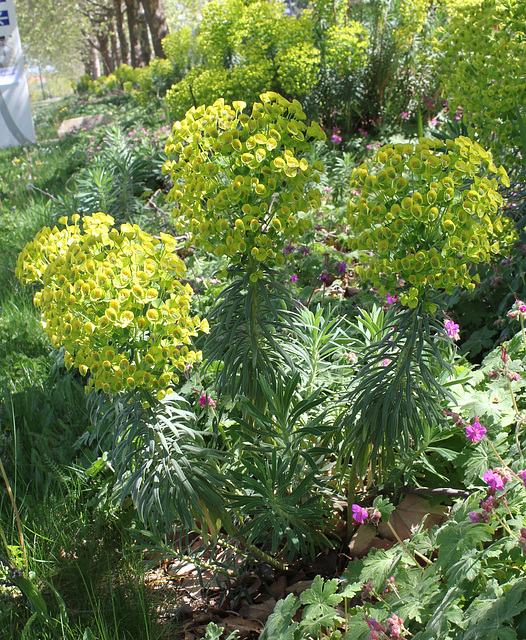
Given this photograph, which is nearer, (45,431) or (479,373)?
(479,373)

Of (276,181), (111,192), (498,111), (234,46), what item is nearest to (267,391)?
(276,181)

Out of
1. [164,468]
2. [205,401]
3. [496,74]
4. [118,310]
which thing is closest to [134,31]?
[496,74]

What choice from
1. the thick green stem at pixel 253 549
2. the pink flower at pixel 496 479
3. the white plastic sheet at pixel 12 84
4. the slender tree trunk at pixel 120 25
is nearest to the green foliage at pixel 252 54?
the thick green stem at pixel 253 549

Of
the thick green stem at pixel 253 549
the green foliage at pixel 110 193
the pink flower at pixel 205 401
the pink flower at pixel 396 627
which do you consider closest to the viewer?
the pink flower at pixel 396 627

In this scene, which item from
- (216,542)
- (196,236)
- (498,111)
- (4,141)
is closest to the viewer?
(196,236)

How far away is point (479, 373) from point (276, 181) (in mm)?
1182

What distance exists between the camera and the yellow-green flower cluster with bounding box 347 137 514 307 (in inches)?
58.7

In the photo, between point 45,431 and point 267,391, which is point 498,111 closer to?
point 267,391

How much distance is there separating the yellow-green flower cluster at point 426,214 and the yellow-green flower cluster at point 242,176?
213 millimetres

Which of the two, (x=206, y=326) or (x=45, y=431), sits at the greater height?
(x=206, y=326)

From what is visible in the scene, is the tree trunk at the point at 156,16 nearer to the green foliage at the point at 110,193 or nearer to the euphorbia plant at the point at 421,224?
the green foliage at the point at 110,193

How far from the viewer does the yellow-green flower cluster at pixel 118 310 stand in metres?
1.50

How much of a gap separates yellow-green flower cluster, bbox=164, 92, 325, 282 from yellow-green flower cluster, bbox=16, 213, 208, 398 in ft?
0.53

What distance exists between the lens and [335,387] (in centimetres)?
237
